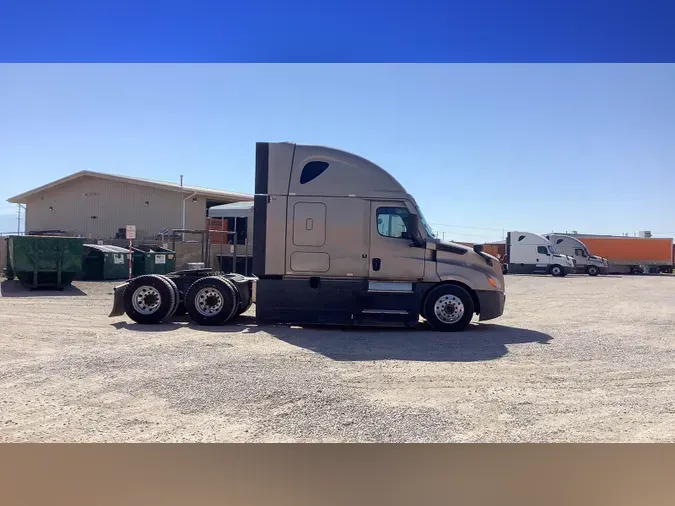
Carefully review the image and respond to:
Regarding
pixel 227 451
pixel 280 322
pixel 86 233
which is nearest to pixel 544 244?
pixel 86 233

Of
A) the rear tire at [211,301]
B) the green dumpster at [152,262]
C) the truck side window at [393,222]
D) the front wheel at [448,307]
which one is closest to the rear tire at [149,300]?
the rear tire at [211,301]

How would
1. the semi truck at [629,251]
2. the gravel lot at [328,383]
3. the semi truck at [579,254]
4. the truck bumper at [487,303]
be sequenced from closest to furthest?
Answer: the gravel lot at [328,383]
the truck bumper at [487,303]
the semi truck at [579,254]
the semi truck at [629,251]

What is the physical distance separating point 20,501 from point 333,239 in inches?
333

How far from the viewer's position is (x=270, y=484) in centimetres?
451

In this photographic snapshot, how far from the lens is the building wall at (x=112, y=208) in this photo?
3509cm

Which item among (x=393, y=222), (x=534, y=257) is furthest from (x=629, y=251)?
(x=393, y=222)

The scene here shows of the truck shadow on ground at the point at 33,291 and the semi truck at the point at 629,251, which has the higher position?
the semi truck at the point at 629,251

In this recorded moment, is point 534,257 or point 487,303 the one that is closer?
point 487,303

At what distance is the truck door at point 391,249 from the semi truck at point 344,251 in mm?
20

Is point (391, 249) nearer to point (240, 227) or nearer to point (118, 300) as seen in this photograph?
point (118, 300)

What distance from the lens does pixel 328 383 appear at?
7492 millimetres

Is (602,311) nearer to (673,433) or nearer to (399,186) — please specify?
(399,186)

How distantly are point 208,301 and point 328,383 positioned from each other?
5649mm

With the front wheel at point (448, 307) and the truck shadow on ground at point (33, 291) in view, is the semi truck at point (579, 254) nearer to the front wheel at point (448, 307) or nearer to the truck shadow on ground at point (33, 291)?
the truck shadow on ground at point (33, 291)
